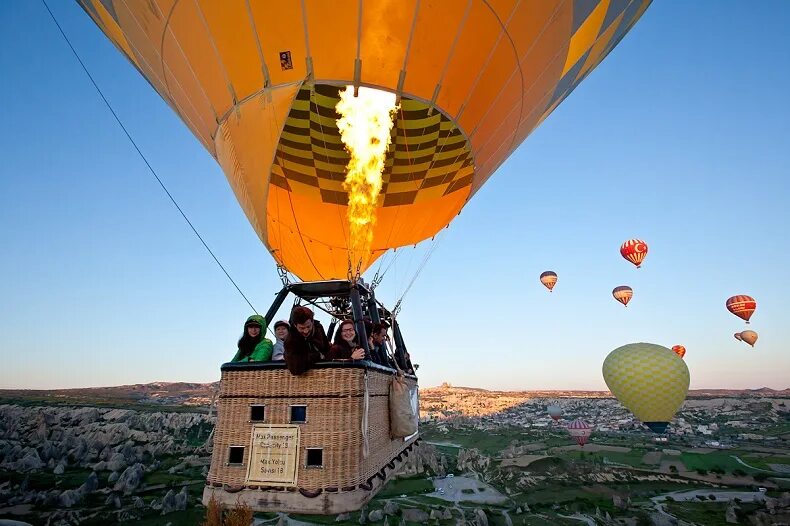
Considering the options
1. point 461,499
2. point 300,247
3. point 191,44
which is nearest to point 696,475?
point 461,499

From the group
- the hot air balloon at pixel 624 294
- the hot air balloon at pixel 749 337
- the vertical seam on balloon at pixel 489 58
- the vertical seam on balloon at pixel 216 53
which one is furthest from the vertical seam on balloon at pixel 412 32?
the hot air balloon at pixel 749 337

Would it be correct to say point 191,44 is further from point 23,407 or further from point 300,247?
point 23,407

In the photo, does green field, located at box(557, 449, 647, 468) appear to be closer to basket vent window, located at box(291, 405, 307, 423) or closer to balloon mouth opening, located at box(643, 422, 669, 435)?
balloon mouth opening, located at box(643, 422, 669, 435)

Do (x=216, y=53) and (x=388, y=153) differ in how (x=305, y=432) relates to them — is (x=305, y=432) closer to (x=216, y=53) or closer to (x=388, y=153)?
(x=216, y=53)

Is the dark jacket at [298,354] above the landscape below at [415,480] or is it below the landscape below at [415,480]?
above

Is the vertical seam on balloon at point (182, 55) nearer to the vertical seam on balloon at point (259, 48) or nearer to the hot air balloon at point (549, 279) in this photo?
the vertical seam on balloon at point (259, 48)

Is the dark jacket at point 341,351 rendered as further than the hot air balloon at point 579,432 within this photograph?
No

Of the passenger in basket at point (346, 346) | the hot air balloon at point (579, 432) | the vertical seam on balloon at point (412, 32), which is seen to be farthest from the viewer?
the hot air balloon at point (579, 432)

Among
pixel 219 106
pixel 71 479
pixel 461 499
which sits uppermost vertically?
pixel 219 106

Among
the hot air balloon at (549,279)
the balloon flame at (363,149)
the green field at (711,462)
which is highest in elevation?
the hot air balloon at (549,279)
